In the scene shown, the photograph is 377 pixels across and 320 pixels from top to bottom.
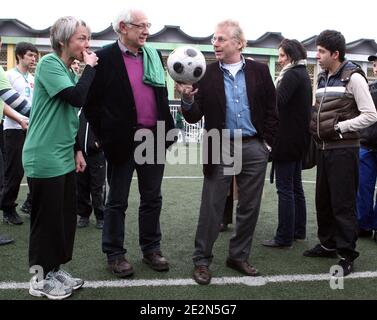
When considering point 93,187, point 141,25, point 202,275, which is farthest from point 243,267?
point 93,187

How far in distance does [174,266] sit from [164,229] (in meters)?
1.37

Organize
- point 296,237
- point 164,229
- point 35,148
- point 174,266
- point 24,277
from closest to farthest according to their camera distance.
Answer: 1. point 35,148
2. point 24,277
3. point 174,266
4. point 296,237
5. point 164,229

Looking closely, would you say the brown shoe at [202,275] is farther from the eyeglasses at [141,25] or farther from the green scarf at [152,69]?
the eyeglasses at [141,25]

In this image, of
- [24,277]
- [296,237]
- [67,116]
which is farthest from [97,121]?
[296,237]

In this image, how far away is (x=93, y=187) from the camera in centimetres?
571

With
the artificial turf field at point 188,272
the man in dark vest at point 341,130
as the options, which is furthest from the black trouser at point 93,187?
the man in dark vest at point 341,130

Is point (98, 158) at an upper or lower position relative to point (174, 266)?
upper

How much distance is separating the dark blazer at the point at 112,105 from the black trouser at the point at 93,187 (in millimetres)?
1831

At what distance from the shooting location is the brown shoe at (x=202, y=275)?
12.5 feet

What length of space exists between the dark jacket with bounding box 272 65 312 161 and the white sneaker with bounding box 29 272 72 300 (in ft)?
8.02

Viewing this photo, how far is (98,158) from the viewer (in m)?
5.70

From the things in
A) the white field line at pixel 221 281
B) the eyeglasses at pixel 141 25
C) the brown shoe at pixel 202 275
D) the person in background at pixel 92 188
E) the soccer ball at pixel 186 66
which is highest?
the eyeglasses at pixel 141 25

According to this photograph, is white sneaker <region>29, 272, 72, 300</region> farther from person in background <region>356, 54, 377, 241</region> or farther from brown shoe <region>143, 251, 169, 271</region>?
person in background <region>356, 54, 377, 241</region>
